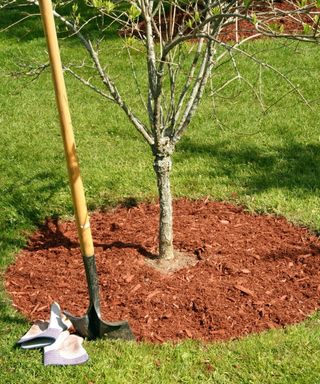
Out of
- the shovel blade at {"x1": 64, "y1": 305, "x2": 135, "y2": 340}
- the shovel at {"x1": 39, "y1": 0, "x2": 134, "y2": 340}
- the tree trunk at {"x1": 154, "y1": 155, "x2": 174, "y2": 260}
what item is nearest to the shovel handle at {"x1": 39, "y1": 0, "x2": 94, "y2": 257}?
the shovel at {"x1": 39, "y1": 0, "x2": 134, "y2": 340}

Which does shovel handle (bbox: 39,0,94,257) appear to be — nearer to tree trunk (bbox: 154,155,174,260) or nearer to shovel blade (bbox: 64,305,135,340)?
shovel blade (bbox: 64,305,135,340)

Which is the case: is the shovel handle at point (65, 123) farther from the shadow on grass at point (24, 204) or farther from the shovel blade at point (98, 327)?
Result: the shadow on grass at point (24, 204)

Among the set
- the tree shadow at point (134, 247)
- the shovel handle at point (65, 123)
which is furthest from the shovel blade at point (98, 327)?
the tree shadow at point (134, 247)

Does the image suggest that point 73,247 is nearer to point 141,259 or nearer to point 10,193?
point 141,259

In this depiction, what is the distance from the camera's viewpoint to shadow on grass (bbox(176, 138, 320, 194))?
19.4ft

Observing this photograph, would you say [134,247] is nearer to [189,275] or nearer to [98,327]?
[189,275]

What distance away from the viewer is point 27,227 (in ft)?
17.7

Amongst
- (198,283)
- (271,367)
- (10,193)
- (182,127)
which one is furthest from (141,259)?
(10,193)

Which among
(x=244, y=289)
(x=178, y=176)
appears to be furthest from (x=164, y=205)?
(x=178, y=176)

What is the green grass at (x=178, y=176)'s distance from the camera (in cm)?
371

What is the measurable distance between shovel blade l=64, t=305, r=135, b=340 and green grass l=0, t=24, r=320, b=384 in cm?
6

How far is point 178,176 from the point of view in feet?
20.1

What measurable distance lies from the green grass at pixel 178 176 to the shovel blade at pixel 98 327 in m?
0.06

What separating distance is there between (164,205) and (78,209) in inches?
37.9
